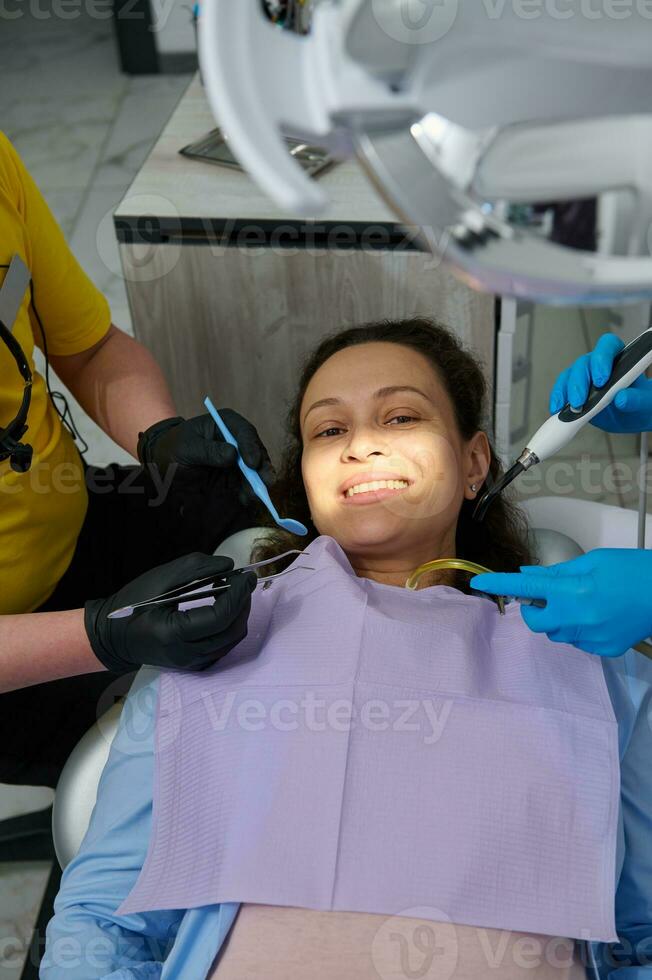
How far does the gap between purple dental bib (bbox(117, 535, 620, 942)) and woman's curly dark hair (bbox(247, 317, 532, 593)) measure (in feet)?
0.76

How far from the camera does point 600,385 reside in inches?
51.4

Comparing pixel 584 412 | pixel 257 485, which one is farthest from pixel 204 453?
pixel 584 412

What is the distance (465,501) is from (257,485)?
33 cm

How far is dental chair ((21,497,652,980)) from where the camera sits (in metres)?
1.19

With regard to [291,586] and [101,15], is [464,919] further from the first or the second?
[101,15]

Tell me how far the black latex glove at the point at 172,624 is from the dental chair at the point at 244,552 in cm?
10

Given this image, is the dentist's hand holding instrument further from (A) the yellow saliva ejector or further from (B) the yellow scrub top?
(B) the yellow scrub top

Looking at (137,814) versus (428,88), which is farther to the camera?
(137,814)

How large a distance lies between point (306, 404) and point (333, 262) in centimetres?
48

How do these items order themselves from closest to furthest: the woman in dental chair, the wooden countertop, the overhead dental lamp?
the overhead dental lamp, the woman in dental chair, the wooden countertop

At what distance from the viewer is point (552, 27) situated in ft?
1.86

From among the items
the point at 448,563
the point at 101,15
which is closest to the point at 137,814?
the point at 448,563

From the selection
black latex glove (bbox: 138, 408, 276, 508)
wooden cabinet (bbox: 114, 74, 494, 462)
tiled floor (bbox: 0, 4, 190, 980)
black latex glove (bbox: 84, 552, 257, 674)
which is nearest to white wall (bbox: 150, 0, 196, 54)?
tiled floor (bbox: 0, 4, 190, 980)

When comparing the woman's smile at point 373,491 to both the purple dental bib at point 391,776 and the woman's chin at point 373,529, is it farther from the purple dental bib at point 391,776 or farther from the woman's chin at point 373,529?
the purple dental bib at point 391,776
